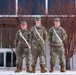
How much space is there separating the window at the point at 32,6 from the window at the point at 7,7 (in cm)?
45

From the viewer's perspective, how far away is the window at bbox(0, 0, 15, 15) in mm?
18703

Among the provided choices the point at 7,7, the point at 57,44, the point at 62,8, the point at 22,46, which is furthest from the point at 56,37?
the point at 7,7

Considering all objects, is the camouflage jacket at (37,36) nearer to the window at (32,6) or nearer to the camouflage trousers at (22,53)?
the camouflage trousers at (22,53)

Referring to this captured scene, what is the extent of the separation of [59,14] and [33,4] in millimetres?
1860

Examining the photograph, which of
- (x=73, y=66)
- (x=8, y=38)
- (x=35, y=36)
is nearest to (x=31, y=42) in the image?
(x=35, y=36)

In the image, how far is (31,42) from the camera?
10.5 metres

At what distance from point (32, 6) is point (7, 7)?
59.5 inches

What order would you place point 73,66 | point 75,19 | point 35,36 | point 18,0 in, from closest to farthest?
1. point 35,36
2. point 75,19
3. point 18,0
4. point 73,66

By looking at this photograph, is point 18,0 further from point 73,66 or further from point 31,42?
point 31,42

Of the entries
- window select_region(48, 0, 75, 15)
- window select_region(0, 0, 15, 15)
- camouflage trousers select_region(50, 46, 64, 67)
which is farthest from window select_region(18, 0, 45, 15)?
camouflage trousers select_region(50, 46, 64, 67)

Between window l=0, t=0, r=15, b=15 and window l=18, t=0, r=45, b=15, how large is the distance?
45 centimetres

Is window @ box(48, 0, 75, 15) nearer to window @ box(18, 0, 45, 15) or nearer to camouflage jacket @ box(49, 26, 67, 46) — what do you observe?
window @ box(18, 0, 45, 15)

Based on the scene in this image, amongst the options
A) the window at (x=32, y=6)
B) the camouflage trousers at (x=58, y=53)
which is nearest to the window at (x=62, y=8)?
the window at (x=32, y=6)

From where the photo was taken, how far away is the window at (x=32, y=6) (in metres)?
18.5
